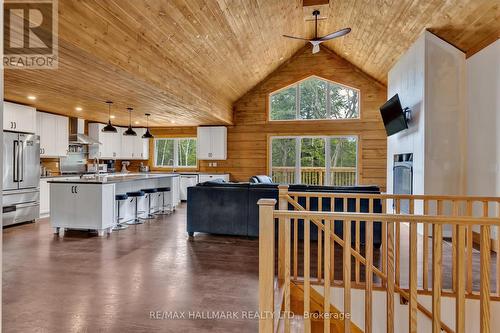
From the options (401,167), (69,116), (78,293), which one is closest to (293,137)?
(401,167)

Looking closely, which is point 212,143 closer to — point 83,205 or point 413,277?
point 83,205

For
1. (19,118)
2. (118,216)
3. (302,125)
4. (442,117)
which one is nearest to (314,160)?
(302,125)

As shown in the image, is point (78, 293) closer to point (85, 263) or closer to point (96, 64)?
point (85, 263)

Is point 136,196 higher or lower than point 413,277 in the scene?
higher

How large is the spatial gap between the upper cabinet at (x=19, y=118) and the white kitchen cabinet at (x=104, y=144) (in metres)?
2.09

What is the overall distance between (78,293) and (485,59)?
5.87m

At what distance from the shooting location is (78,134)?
7.83 meters

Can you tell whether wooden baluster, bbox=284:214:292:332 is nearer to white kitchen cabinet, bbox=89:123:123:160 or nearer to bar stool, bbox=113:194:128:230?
bar stool, bbox=113:194:128:230

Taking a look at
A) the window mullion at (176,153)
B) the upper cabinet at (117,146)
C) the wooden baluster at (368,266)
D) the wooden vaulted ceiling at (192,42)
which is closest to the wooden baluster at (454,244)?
the wooden baluster at (368,266)

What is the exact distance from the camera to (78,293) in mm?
2990

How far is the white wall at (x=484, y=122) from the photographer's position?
430 centimetres

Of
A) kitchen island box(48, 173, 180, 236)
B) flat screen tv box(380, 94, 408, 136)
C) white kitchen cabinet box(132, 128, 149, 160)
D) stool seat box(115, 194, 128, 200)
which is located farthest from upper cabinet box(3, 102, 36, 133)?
flat screen tv box(380, 94, 408, 136)

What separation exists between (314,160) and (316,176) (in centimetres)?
45

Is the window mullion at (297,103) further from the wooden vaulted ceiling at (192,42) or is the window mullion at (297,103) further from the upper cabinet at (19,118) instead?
the upper cabinet at (19,118)
